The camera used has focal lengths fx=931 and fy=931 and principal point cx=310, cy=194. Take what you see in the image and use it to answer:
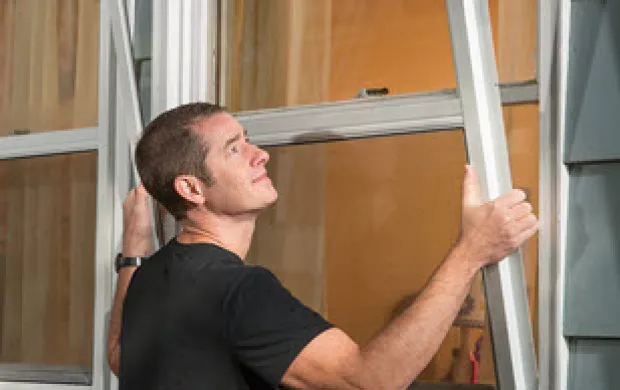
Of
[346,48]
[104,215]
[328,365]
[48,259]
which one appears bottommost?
[328,365]

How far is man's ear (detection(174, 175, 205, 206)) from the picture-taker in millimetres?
1649

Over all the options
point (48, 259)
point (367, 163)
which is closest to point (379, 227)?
point (367, 163)

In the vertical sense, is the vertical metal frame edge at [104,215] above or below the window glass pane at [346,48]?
below

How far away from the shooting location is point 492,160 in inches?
60.6

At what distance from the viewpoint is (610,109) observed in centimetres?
148

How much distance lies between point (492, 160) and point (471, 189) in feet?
0.21

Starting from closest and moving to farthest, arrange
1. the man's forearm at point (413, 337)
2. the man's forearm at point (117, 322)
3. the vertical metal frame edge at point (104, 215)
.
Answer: the man's forearm at point (413, 337) → the man's forearm at point (117, 322) → the vertical metal frame edge at point (104, 215)

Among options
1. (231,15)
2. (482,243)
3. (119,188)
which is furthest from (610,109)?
(119,188)

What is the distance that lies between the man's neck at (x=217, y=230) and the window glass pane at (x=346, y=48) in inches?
14.0

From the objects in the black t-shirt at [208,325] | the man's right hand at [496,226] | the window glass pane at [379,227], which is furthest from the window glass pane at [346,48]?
the black t-shirt at [208,325]

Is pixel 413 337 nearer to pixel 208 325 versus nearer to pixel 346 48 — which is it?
pixel 208 325

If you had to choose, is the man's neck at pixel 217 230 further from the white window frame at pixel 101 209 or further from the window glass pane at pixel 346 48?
the white window frame at pixel 101 209

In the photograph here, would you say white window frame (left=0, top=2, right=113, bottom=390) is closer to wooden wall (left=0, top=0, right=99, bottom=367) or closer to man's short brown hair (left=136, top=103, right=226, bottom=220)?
wooden wall (left=0, top=0, right=99, bottom=367)

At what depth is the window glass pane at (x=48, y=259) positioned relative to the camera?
2246mm
